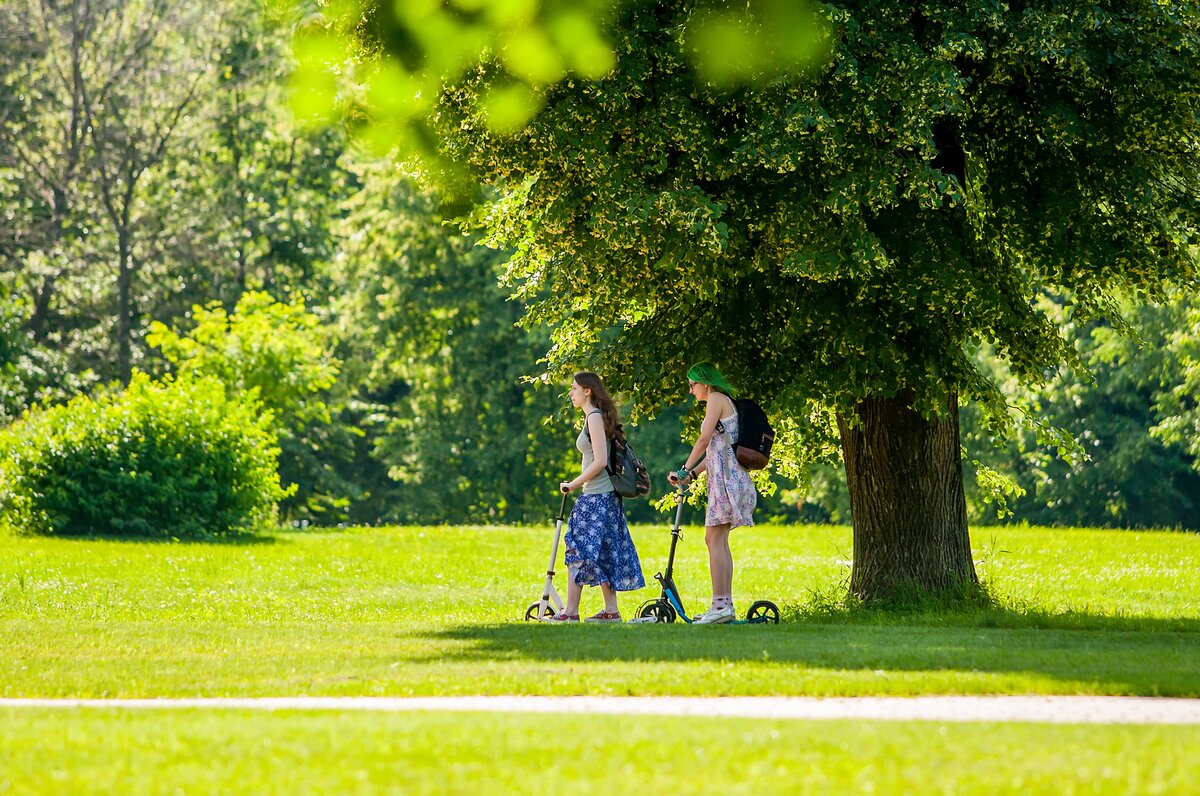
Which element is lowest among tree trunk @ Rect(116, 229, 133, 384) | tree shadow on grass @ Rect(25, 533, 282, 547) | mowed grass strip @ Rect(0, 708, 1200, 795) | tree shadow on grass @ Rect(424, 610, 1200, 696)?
mowed grass strip @ Rect(0, 708, 1200, 795)

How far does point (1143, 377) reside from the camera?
39125mm

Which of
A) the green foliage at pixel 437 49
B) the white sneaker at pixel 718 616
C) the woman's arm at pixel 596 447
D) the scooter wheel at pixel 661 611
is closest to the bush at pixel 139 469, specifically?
the woman's arm at pixel 596 447

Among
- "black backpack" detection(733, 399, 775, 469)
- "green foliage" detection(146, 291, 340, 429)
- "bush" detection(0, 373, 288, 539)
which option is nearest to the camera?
"black backpack" detection(733, 399, 775, 469)

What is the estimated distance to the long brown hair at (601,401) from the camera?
12.9 meters

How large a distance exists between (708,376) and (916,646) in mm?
3017

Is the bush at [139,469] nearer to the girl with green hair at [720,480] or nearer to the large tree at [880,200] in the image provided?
the large tree at [880,200]

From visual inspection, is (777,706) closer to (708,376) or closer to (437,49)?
(437,49)

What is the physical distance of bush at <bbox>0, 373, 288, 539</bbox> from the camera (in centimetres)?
2509

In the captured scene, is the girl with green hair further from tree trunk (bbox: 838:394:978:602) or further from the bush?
the bush

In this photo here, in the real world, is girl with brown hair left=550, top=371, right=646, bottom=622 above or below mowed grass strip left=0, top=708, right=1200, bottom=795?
above

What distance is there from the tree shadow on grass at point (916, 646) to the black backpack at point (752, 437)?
1.29 meters

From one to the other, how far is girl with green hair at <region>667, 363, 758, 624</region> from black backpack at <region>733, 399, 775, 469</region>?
0.05m

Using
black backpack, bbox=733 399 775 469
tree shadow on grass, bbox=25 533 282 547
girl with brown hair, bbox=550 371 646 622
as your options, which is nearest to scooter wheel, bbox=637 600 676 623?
girl with brown hair, bbox=550 371 646 622

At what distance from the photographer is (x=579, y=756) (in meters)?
6.38
